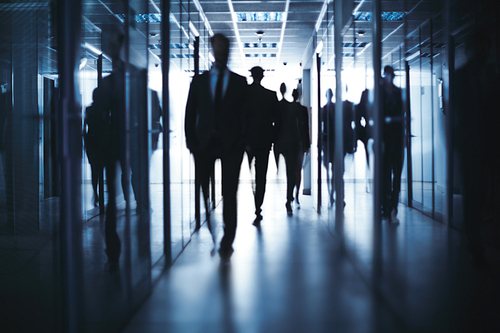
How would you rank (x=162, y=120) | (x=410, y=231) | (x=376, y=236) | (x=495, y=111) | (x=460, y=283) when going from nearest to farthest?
(x=495, y=111), (x=460, y=283), (x=410, y=231), (x=376, y=236), (x=162, y=120)

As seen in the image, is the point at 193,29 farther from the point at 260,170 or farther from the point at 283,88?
the point at 260,170

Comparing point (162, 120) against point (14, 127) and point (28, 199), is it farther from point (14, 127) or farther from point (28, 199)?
point (28, 199)

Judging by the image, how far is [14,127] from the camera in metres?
3.99

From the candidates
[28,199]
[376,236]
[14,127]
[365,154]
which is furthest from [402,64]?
[28,199]

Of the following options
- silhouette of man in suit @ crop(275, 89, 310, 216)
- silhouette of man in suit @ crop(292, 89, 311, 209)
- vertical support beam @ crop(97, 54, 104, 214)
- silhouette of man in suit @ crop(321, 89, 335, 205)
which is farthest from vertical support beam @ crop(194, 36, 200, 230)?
vertical support beam @ crop(97, 54, 104, 214)

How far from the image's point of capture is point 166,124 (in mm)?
3520

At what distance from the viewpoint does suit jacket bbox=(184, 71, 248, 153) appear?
3559 mm

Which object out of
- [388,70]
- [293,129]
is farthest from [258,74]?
[388,70]

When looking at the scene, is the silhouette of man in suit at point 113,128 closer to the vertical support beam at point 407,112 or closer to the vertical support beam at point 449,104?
the vertical support beam at point 407,112

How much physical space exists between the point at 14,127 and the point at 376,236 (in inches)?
144

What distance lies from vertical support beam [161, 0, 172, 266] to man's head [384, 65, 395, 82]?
189cm

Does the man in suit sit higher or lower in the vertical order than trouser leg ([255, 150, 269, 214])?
higher

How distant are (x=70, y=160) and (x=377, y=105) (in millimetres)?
1939

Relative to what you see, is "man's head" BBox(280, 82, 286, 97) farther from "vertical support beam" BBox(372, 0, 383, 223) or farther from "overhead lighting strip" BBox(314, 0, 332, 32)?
"vertical support beam" BBox(372, 0, 383, 223)
